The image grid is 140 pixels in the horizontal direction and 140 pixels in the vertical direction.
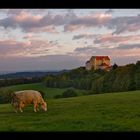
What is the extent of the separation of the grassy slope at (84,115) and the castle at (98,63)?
72 cm

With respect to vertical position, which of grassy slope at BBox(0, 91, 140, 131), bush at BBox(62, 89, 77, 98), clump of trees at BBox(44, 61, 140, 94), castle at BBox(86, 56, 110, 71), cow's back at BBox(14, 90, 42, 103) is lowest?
grassy slope at BBox(0, 91, 140, 131)

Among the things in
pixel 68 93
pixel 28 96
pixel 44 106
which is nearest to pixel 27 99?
pixel 28 96

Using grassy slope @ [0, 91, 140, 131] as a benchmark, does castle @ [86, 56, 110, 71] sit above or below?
above

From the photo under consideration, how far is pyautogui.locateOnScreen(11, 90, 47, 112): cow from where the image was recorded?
6662 millimetres

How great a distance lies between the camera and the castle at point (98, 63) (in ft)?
16.7

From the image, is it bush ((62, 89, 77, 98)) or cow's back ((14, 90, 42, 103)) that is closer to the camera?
bush ((62, 89, 77, 98))

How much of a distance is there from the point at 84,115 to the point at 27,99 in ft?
8.18

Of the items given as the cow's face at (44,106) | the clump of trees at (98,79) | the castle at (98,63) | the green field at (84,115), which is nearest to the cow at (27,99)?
the cow's face at (44,106)

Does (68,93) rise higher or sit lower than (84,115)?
higher

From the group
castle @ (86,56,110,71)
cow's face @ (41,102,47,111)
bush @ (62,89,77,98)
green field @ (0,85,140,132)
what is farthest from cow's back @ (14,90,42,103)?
castle @ (86,56,110,71)

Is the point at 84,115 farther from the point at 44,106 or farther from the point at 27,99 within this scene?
the point at 27,99

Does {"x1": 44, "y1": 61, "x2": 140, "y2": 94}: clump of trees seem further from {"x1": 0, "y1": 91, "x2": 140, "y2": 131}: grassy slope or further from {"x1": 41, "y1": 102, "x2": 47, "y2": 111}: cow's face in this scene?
{"x1": 41, "y1": 102, "x2": 47, "y2": 111}: cow's face

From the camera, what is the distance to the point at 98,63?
197 inches

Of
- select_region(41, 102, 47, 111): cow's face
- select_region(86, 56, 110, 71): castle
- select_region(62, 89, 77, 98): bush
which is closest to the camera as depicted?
select_region(86, 56, 110, 71): castle
